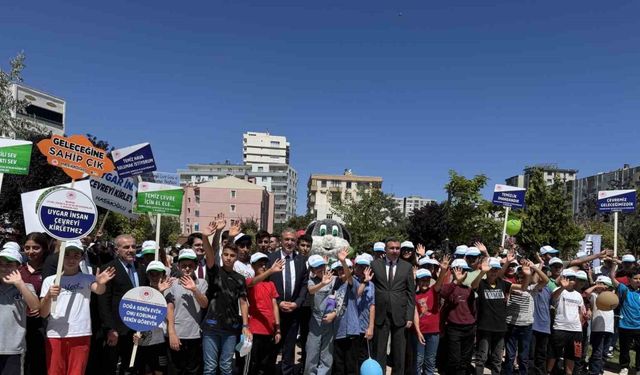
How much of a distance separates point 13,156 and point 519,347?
884cm

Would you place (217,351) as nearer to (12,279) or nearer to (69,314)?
(69,314)

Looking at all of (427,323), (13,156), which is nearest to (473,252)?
(427,323)

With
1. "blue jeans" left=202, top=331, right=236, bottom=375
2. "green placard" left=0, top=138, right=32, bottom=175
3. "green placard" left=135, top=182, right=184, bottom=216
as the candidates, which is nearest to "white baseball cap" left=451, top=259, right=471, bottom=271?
"blue jeans" left=202, top=331, right=236, bottom=375

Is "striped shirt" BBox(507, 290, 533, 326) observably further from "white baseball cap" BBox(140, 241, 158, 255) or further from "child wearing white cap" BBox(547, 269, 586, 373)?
"white baseball cap" BBox(140, 241, 158, 255)

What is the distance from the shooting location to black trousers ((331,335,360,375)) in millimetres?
6738

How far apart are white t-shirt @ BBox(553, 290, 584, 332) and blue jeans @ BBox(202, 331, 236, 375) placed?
5.25 meters

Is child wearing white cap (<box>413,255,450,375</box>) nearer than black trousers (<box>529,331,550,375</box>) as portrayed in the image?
Yes

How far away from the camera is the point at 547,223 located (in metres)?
31.2

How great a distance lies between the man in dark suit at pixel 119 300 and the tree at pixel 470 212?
22334mm

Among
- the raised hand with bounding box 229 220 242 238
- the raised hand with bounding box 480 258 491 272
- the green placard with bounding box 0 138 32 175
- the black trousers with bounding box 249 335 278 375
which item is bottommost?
the black trousers with bounding box 249 335 278 375

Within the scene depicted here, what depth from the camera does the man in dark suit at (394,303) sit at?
690 centimetres

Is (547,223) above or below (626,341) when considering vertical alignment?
above

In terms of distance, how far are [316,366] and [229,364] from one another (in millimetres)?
1220

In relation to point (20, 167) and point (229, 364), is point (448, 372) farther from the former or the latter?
point (20, 167)
